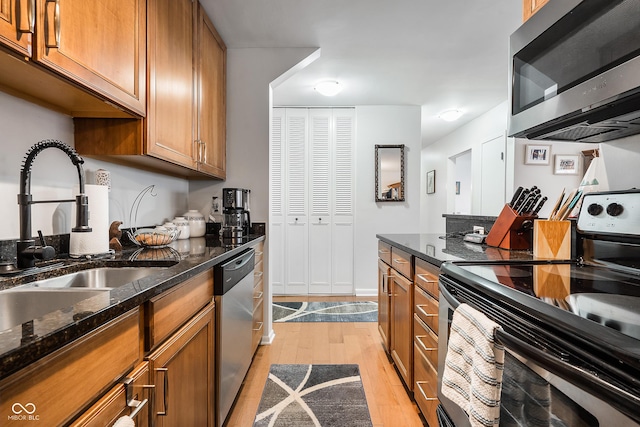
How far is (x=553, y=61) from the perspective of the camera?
112 cm

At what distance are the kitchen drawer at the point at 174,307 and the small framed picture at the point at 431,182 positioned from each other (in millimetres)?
6157

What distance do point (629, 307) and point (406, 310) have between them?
123 centimetres

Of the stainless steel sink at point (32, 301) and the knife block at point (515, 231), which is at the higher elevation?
A: the knife block at point (515, 231)

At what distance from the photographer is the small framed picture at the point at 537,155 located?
4.03m

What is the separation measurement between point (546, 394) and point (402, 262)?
4.17 ft

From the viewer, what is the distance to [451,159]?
6.13m

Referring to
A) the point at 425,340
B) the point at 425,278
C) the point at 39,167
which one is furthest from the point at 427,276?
the point at 39,167

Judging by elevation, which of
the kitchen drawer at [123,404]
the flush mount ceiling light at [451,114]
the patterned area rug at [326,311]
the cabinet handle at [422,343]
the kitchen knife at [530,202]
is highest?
the flush mount ceiling light at [451,114]

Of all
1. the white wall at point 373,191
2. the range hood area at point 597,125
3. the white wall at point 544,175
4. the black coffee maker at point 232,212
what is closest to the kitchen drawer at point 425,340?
the range hood area at point 597,125

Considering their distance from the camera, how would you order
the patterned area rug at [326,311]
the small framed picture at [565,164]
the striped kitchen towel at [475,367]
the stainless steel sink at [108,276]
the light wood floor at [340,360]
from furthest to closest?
the small framed picture at [565,164], the patterned area rug at [326,311], the light wood floor at [340,360], the stainless steel sink at [108,276], the striped kitchen towel at [475,367]

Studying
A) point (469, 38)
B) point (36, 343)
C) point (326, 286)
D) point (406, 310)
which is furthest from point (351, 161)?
point (36, 343)

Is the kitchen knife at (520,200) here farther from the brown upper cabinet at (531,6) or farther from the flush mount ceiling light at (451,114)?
the flush mount ceiling light at (451,114)

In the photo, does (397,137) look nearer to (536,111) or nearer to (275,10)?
(275,10)

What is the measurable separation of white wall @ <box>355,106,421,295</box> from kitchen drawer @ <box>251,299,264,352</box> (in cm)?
183
